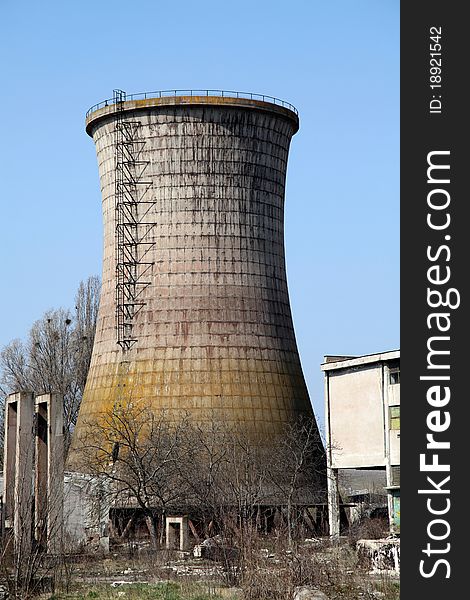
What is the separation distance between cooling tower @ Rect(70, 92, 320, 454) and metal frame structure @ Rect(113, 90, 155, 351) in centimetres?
3

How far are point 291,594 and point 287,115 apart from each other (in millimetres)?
26703

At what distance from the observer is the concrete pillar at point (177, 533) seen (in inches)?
1308

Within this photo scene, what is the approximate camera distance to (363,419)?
3309 centimetres

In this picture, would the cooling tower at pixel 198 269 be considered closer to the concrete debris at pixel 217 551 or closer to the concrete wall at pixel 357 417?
the concrete wall at pixel 357 417

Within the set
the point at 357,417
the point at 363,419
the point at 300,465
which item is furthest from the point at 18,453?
the point at 300,465

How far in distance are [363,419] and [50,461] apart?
10857 mm

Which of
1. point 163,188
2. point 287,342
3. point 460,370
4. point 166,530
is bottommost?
point 166,530

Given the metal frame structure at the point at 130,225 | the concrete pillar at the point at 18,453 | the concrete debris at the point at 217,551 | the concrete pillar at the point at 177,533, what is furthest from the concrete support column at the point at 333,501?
the concrete pillar at the point at 18,453

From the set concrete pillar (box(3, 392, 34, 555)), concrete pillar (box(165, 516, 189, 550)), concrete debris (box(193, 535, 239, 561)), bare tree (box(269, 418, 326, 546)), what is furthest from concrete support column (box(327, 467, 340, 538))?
concrete pillar (box(3, 392, 34, 555))

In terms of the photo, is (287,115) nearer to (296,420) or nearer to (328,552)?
(296,420)

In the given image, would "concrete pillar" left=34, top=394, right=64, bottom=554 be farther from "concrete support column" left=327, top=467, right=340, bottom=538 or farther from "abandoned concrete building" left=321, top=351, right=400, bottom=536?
"concrete support column" left=327, top=467, right=340, bottom=538

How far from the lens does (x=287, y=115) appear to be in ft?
135

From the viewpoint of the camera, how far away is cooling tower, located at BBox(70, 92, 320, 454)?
39000 millimetres

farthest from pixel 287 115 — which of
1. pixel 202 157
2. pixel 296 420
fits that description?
pixel 296 420
